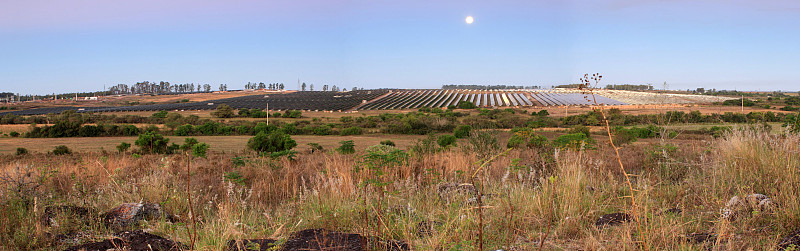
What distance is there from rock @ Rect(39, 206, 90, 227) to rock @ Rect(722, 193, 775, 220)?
21.2 feet

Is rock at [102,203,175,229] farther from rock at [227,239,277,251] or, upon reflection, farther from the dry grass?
rock at [227,239,277,251]

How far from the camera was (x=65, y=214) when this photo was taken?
5.05 meters

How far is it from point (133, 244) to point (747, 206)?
5534 millimetres

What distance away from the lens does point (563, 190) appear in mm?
5098

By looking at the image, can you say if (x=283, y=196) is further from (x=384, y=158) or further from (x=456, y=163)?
(x=456, y=163)

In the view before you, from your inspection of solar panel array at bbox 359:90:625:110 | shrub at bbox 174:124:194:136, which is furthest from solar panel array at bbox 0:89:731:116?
shrub at bbox 174:124:194:136

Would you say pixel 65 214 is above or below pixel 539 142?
below

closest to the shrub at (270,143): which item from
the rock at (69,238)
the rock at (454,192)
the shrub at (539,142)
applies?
the shrub at (539,142)

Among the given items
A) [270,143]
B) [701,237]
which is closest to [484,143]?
[701,237]

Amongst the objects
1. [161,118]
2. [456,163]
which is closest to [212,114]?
[161,118]

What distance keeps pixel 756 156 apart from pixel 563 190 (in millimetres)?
3030

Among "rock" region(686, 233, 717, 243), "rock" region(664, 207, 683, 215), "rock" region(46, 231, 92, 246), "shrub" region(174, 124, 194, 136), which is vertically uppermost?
"rock" region(686, 233, 717, 243)

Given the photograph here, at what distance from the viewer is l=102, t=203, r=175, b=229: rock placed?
514 cm

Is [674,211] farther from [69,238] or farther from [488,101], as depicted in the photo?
[488,101]
